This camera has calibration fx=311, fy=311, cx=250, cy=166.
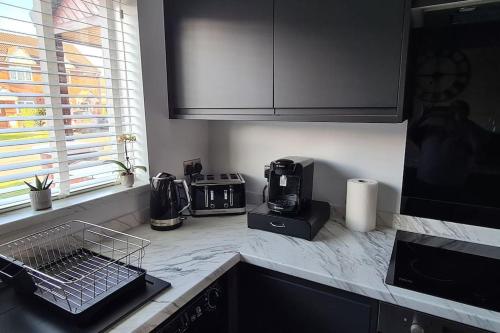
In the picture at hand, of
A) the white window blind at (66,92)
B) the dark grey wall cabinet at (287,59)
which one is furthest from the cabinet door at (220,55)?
the white window blind at (66,92)

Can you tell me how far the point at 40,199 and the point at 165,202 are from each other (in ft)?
1.60

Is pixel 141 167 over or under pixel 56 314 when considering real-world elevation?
over

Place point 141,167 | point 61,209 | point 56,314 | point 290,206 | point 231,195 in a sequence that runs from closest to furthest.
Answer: point 56,314
point 61,209
point 290,206
point 141,167
point 231,195

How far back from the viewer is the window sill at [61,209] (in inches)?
42.8

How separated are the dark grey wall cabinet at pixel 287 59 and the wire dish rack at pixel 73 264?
2.33ft

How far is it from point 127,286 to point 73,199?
0.58 metres

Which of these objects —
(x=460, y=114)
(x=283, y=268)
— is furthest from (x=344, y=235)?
(x=460, y=114)

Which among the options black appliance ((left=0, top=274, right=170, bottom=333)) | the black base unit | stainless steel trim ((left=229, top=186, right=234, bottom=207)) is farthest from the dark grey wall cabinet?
black appliance ((left=0, top=274, right=170, bottom=333))

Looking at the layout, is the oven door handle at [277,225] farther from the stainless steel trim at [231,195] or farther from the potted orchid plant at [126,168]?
the potted orchid plant at [126,168]

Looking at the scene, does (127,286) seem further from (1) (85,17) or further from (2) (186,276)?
(1) (85,17)

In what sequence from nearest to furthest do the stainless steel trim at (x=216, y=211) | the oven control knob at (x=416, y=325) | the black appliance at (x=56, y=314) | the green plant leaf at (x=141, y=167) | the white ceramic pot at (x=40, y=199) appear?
1. the black appliance at (x=56, y=314)
2. the oven control knob at (x=416, y=325)
3. the white ceramic pot at (x=40, y=199)
4. the green plant leaf at (x=141, y=167)
5. the stainless steel trim at (x=216, y=211)

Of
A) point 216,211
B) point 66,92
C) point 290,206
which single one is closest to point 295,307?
point 290,206

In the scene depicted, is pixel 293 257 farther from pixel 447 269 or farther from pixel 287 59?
pixel 287 59

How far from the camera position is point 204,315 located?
1109 mm
